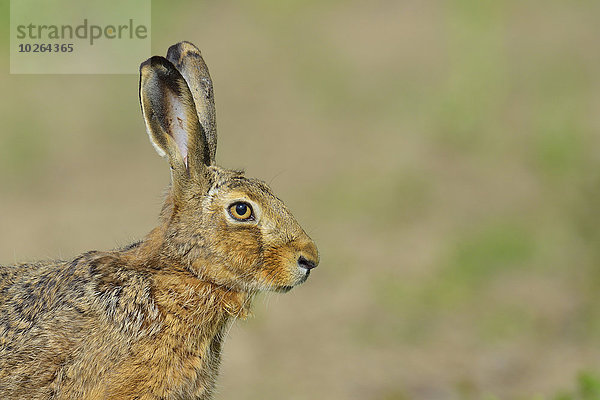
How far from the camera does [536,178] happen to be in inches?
443

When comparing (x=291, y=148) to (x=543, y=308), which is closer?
(x=543, y=308)

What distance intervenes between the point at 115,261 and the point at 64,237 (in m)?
5.02

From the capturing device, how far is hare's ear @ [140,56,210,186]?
5.40m

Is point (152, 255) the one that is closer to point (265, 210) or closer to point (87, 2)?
point (265, 210)

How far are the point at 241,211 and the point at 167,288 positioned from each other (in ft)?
1.96

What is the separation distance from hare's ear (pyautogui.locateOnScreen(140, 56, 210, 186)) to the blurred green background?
2.99 feet

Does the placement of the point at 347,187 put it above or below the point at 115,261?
above

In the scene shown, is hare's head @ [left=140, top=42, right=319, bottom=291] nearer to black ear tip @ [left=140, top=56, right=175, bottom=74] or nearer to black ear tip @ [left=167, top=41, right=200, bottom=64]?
black ear tip @ [left=140, top=56, right=175, bottom=74]

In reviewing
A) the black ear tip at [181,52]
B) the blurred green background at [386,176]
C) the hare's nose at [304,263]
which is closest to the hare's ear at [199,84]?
the black ear tip at [181,52]

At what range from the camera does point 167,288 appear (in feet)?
17.8

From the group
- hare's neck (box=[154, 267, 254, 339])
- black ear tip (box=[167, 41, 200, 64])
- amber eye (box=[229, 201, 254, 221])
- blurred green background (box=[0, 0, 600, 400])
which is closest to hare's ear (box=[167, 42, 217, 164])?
black ear tip (box=[167, 41, 200, 64])

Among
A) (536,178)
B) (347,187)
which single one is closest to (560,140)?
(536,178)

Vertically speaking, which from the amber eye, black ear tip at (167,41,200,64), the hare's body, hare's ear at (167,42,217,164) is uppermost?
black ear tip at (167,41,200,64)

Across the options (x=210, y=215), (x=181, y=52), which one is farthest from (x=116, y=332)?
(x=181, y=52)
